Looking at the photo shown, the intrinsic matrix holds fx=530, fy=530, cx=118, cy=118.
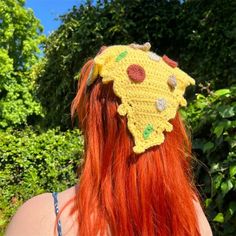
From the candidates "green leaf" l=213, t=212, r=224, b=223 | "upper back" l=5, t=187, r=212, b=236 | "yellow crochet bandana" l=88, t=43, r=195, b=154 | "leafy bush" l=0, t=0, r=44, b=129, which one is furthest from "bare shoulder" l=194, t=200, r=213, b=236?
"leafy bush" l=0, t=0, r=44, b=129

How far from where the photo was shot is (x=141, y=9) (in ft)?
29.4

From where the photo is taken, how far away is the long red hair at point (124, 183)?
1.44 meters

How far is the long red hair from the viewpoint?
1440 mm

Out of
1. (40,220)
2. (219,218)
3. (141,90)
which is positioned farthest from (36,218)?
(219,218)

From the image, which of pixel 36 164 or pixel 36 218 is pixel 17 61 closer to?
pixel 36 164

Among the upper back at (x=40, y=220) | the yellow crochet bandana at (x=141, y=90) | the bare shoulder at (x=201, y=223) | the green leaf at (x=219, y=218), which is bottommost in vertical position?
the green leaf at (x=219, y=218)

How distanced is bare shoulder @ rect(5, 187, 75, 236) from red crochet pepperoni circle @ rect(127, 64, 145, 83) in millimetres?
379

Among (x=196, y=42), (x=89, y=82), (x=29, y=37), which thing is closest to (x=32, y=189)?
(x=196, y=42)

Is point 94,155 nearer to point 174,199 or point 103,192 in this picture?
point 103,192

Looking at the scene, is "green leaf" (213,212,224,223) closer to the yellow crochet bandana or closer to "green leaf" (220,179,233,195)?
"green leaf" (220,179,233,195)

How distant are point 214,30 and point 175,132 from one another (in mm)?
6428

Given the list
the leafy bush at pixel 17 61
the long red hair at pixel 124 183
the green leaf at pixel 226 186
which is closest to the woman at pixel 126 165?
the long red hair at pixel 124 183

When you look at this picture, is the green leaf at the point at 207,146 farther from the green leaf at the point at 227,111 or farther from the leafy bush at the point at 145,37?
the leafy bush at the point at 145,37

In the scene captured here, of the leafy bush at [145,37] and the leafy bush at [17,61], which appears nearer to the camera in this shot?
the leafy bush at [145,37]
